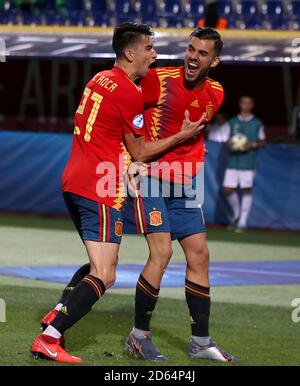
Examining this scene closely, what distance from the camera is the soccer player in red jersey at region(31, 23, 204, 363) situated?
705cm

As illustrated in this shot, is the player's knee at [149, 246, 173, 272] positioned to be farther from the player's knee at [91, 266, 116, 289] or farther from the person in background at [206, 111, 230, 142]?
the person in background at [206, 111, 230, 142]

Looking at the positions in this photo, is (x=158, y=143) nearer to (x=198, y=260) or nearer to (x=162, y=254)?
(x=162, y=254)

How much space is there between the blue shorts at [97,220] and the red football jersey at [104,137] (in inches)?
1.7

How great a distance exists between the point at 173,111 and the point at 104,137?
83 cm

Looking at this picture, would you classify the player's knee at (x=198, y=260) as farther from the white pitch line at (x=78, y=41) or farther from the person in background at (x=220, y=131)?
the white pitch line at (x=78, y=41)

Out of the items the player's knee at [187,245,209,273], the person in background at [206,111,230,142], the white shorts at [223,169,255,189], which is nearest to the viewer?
the player's knee at [187,245,209,273]

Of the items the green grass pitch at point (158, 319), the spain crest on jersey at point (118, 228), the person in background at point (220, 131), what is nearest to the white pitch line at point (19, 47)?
the person in background at point (220, 131)

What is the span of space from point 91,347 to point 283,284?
4.68 metres

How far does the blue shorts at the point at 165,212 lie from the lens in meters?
7.65

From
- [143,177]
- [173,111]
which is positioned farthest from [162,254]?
[173,111]

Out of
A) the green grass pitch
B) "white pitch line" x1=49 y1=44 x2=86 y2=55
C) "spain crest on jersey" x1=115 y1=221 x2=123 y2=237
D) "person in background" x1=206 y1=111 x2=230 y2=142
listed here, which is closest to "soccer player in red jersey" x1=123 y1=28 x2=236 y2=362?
the green grass pitch

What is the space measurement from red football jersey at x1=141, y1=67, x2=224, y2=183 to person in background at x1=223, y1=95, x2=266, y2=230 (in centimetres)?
1002

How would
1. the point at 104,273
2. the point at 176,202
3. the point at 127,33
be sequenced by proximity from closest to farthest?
the point at 104,273
the point at 127,33
the point at 176,202

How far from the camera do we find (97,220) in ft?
23.4
